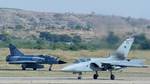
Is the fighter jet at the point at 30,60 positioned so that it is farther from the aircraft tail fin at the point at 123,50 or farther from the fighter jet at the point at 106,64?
the fighter jet at the point at 106,64

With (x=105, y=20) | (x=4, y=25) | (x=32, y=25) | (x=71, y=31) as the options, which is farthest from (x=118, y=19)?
(x=4, y=25)

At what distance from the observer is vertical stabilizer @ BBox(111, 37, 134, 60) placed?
58.7 metres

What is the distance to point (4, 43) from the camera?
327 ft

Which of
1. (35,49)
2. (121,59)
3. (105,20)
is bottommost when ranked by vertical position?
(35,49)

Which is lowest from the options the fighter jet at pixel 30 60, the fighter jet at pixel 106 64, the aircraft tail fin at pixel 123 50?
the fighter jet at pixel 30 60

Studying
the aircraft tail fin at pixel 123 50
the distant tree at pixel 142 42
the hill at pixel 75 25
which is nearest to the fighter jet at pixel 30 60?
the hill at pixel 75 25

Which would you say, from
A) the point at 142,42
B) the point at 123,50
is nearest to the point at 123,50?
the point at 123,50

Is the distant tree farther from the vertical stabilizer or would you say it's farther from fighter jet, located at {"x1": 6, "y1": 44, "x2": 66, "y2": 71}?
fighter jet, located at {"x1": 6, "y1": 44, "x2": 66, "y2": 71}

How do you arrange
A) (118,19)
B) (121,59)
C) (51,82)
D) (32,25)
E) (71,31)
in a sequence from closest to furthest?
(51,82) < (118,19) < (121,59) < (71,31) < (32,25)

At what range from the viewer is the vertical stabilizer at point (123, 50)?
58656 mm

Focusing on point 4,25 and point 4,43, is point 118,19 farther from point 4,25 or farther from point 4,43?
point 4,25

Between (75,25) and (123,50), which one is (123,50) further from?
(75,25)

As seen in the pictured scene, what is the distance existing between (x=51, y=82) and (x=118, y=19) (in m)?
8.61

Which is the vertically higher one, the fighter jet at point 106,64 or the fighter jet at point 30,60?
the fighter jet at point 106,64
